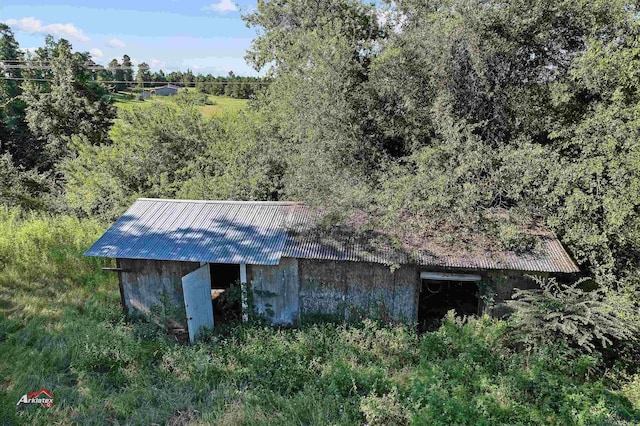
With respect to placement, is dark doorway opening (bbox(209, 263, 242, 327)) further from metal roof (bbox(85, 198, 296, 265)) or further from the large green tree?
the large green tree

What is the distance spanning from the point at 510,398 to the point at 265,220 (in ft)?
18.1

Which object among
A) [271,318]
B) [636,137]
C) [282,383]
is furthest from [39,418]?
[636,137]

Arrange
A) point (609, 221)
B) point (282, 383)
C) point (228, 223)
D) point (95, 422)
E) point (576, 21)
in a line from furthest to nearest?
point (228, 223) < point (576, 21) < point (609, 221) < point (282, 383) < point (95, 422)

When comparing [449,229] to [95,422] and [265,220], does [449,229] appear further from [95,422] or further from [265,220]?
[95,422]

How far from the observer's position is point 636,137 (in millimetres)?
6234

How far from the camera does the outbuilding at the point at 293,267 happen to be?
281 inches

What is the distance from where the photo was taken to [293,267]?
299 inches

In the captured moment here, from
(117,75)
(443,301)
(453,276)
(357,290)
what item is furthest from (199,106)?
(117,75)

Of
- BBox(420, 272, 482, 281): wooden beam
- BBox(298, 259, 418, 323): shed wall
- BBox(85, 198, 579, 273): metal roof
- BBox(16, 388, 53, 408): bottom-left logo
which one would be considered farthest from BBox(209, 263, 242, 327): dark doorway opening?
BBox(420, 272, 482, 281): wooden beam

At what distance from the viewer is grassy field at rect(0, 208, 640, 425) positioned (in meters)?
5.16

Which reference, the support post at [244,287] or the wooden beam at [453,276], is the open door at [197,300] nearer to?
the support post at [244,287]

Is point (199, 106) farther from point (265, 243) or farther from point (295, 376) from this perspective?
point (295, 376)

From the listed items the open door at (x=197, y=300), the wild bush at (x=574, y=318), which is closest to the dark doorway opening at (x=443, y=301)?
the wild bush at (x=574, y=318)

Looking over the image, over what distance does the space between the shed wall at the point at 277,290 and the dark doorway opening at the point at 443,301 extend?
2.76 meters
